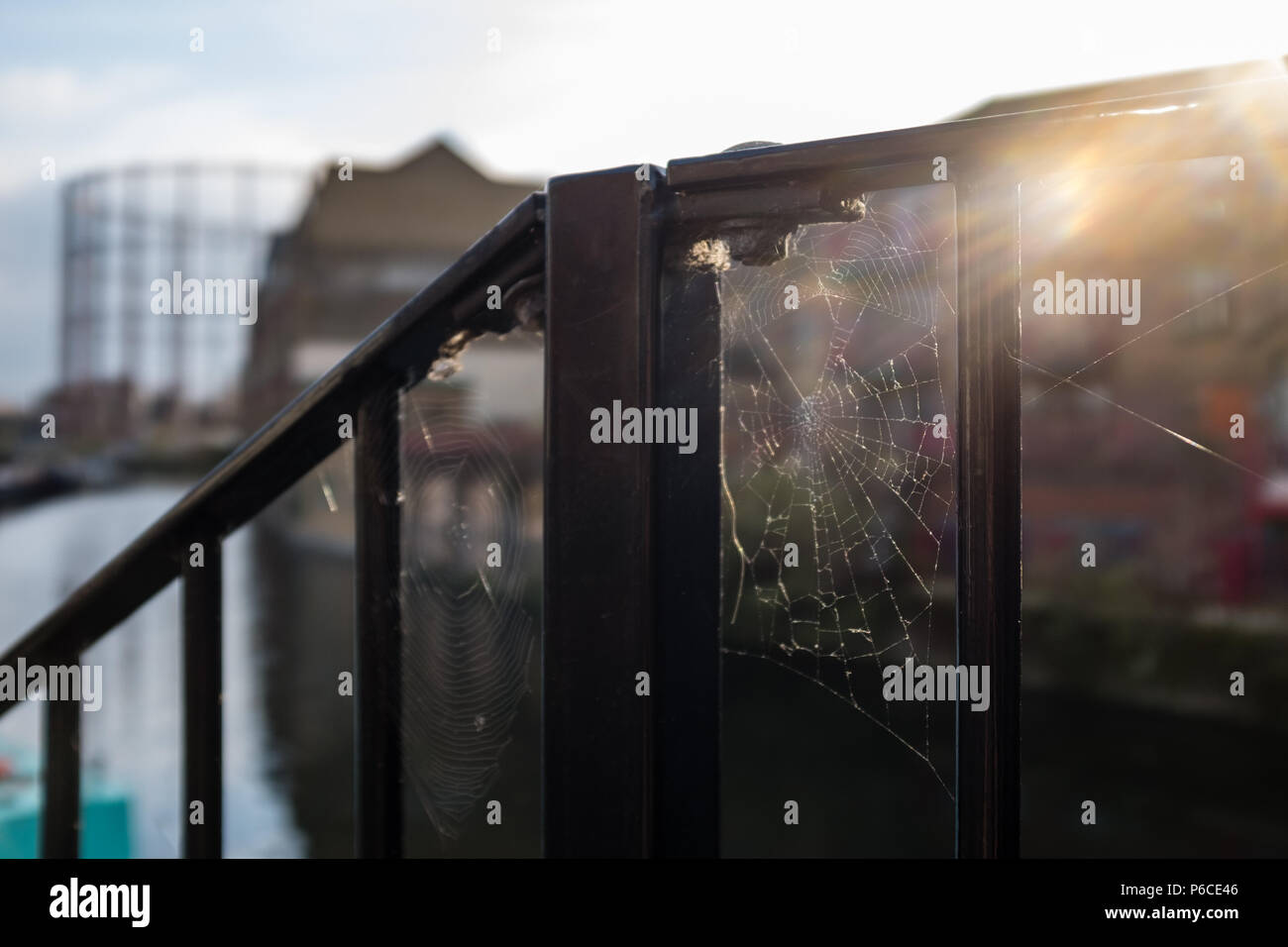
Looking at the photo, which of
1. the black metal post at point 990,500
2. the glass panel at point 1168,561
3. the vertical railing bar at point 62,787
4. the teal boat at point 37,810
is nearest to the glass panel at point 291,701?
the vertical railing bar at point 62,787

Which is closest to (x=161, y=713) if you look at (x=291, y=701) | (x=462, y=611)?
(x=291, y=701)

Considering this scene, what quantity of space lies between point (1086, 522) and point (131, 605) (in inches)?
628

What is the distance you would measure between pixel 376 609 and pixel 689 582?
464 mm

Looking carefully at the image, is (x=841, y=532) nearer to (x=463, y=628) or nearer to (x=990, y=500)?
(x=463, y=628)

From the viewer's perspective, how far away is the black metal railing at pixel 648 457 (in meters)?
0.91

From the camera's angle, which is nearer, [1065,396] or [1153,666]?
[1153,666]

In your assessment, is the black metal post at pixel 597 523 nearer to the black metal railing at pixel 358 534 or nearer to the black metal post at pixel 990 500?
the black metal railing at pixel 358 534

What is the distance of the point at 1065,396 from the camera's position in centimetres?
1616

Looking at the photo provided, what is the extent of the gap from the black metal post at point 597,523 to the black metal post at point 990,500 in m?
0.34

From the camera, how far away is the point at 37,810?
5902 millimetres

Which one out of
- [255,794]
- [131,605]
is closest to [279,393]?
A: [255,794]
